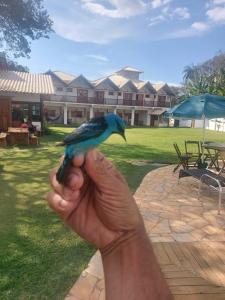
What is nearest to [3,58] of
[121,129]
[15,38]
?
[15,38]

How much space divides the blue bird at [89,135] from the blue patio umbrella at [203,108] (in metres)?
7.17


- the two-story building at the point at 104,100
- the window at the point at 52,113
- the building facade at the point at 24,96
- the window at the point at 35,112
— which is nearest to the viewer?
the building facade at the point at 24,96

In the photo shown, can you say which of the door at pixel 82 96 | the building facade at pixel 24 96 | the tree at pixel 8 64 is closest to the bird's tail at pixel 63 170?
the building facade at pixel 24 96

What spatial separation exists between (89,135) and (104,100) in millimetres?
40768

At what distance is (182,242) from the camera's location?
4.71 metres

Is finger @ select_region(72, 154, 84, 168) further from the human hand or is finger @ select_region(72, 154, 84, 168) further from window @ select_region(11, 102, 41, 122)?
window @ select_region(11, 102, 41, 122)

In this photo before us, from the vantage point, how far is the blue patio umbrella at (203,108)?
825 centimetres

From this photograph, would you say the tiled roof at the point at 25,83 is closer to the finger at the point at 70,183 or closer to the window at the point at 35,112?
the window at the point at 35,112

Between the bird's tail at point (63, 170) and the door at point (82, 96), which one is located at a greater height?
the door at point (82, 96)

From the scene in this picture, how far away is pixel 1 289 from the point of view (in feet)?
10.9

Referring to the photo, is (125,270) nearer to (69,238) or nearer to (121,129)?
(121,129)

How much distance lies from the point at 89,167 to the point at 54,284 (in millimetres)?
2677

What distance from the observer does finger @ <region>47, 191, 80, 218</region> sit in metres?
1.28

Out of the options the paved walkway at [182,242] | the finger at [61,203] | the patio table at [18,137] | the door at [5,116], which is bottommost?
the paved walkway at [182,242]
